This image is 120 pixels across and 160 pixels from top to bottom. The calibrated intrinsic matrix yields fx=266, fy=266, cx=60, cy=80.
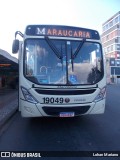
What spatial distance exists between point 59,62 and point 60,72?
319 millimetres

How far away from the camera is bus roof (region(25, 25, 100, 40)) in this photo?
8258 millimetres

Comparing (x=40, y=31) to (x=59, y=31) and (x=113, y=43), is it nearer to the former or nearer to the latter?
(x=59, y=31)

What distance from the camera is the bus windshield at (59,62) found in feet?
26.2

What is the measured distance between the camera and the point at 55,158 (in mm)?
5766

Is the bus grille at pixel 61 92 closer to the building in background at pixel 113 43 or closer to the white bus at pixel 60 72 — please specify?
the white bus at pixel 60 72

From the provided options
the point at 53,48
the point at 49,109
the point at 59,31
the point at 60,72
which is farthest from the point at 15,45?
the point at 49,109

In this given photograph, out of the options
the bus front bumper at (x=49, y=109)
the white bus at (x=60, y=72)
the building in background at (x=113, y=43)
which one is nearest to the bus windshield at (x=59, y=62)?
the white bus at (x=60, y=72)

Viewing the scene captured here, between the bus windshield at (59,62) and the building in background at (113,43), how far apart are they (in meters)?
71.1

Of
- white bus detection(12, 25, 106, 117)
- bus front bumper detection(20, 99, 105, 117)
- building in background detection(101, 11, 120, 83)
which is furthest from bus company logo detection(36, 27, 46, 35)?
building in background detection(101, 11, 120, 83)

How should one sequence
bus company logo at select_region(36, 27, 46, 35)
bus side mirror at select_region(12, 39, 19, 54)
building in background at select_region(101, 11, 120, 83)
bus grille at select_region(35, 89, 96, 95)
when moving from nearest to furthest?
bus grille at select_region(35, 89, 96, 95) < bus company logo at select_region(36, 27, 46, 35) < bus side mirror at select_region(12, 39, 19, 54) < building in background at select_region(101, 11, 120, 83)

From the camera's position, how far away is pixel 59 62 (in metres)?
8.11

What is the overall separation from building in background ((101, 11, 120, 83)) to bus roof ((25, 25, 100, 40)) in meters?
70.8

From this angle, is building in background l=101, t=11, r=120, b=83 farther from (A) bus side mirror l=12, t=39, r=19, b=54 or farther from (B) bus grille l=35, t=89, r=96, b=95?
(B) bus grille l=35, t=89, r=96, b=95

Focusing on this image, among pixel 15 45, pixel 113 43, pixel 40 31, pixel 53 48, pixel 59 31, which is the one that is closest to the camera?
pixel 53 48
